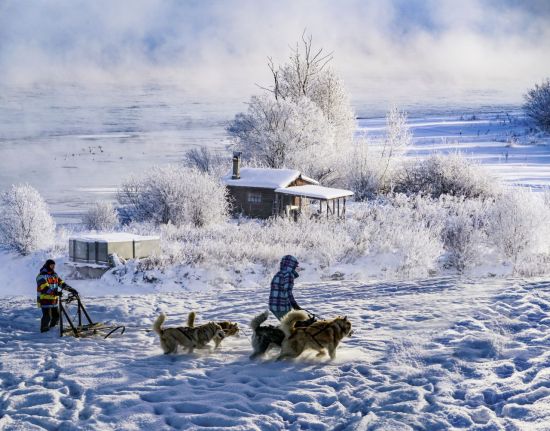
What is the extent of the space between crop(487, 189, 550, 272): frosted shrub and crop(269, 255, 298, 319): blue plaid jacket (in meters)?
16.5

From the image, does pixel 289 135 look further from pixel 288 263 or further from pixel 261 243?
pixel 288 263

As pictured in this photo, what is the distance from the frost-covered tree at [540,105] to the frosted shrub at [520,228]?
137 feet

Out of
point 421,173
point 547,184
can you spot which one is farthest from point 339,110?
point 547,184

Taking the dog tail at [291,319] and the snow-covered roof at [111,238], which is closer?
the dog tail at [291,319]

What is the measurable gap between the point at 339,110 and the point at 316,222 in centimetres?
2487

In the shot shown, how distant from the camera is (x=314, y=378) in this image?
9.17 meters

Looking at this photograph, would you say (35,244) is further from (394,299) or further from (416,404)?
(416,404)

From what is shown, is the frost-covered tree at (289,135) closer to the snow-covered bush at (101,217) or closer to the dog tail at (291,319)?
the snow-covered bush at (101,217)

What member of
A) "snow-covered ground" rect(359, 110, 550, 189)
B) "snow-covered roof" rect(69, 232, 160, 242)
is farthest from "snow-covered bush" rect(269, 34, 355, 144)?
"snow-covered roof" rect(69, 232, 160, 242)

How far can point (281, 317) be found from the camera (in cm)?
1040

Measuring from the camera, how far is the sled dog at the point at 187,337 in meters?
10.3

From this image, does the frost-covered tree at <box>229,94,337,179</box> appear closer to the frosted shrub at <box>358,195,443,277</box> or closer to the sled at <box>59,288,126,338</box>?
the frosted shrub at <box>358,195,443,277</box>

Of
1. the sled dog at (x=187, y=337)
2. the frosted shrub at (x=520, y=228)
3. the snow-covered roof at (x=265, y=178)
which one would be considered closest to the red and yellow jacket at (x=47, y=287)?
the sled dog at (x=187, y=337)

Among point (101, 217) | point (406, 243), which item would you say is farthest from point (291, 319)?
point (101, 217)
